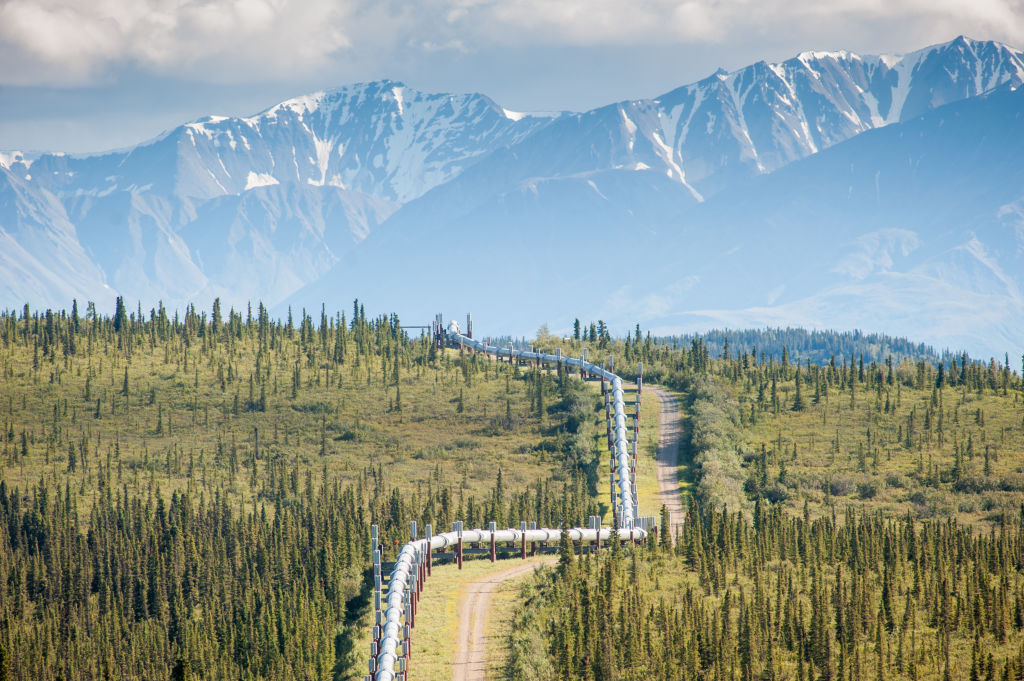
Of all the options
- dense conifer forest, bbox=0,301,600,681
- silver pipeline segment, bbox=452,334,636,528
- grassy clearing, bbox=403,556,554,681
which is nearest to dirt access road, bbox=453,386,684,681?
grassy clearing, bbox=403,556,554,681

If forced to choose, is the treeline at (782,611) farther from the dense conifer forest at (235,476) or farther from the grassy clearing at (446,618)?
the dense conifer forest at (235,476)

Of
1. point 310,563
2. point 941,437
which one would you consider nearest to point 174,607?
point 310,563

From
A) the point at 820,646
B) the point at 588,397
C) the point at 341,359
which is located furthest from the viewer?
the point at 341,359

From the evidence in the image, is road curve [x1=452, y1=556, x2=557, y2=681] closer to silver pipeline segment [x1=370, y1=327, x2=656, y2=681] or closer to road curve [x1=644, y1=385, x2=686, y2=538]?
silver pipeline segment [x1=370, y1=327, x2=656, y2=681]

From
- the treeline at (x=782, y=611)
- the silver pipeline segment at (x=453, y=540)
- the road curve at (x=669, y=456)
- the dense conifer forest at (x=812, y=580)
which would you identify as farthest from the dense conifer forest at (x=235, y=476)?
the treeline at (x=782, y=611)

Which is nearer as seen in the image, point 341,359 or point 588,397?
point 588,397

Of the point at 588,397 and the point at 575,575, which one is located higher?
the point at 588,397

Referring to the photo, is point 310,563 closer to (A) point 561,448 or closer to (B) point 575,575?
(B) point 575,575
